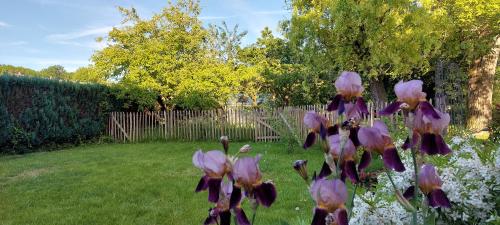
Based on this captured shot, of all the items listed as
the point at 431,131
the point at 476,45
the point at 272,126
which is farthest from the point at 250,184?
the point at 476,45

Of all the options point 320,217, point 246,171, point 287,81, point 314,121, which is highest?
point 287,81

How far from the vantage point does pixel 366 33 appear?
1102cm

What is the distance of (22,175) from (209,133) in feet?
25.5

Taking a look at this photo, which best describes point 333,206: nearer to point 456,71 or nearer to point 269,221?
point 269,221

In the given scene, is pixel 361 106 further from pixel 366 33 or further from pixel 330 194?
pixel 366 33

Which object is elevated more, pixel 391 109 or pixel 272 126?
pixel 391 109

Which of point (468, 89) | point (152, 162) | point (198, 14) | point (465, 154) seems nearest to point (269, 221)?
point (465, 154)

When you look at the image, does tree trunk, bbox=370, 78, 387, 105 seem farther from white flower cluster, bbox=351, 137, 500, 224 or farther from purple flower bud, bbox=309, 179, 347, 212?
purple flower bud, bbox=309, 179, 347, 212

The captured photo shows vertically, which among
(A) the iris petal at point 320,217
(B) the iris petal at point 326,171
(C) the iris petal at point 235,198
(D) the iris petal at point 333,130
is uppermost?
(D) the iris petal at point 333,130

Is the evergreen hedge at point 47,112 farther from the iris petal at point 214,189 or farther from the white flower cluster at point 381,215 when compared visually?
the iris petal at point 214,189

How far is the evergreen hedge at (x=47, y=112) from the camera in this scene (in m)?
12.2

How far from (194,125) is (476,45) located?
Answer: 976 cm

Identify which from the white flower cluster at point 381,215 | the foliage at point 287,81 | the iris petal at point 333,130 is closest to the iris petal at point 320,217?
the iris petal at point 333,130

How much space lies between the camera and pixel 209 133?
1540 cm
